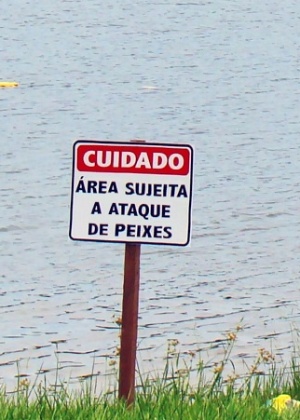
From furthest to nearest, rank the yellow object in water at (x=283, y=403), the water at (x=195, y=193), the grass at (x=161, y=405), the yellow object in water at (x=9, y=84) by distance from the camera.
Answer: the yellow object in water at (x=9, y=84), the water at (x=195, y=193), the yellow object in water at (x=283, y=403), the grass at (x=161, y=405)

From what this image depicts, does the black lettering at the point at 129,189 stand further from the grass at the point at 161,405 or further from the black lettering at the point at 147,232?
the grass at the point at 161,405

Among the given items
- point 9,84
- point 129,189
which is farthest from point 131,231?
point 9,84

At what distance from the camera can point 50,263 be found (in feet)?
36.6

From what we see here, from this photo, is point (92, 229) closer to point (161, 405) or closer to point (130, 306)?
point (130, 306)

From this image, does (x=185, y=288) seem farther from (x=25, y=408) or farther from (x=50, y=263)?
(x=25, y=408)

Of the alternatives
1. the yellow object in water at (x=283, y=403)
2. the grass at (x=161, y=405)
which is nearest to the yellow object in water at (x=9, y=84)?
the grass at (x=161, y=405)

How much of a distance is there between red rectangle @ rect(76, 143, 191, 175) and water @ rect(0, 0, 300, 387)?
8.46 ft

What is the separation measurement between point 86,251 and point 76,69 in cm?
1233

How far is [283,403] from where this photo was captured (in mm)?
6461

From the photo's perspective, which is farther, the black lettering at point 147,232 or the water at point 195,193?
the water at point 195,193

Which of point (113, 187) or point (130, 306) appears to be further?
point (130, 306)

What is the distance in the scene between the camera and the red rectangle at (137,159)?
233 inches

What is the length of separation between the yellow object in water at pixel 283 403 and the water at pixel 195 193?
1946mm

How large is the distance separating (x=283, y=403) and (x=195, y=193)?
23.9 ft
